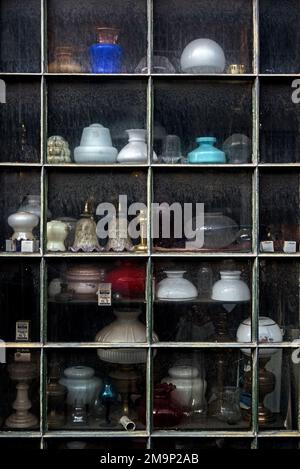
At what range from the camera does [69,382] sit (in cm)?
276

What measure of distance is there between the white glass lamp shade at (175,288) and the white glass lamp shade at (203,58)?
837 mm

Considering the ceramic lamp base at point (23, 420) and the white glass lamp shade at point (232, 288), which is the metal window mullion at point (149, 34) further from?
the ceramic lamp base at point (23, 420)

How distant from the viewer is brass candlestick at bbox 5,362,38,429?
8.93 ft

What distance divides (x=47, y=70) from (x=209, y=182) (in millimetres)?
806

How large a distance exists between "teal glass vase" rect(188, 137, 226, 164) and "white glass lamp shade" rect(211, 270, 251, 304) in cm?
46

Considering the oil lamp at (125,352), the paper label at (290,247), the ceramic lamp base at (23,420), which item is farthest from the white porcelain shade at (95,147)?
the ceramic lamp base at (23,420)

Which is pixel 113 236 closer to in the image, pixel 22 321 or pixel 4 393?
pixel 22 321

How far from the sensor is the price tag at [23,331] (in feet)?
8.95

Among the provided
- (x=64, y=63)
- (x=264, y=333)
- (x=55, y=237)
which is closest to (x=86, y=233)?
(x=55, y=237)

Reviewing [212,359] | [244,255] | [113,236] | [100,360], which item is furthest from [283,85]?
[100,360]

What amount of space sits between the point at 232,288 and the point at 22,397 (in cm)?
97

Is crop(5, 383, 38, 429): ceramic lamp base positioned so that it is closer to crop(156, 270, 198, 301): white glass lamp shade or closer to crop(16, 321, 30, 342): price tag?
crop(16, 321, 30, 342): price tag

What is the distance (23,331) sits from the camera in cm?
273

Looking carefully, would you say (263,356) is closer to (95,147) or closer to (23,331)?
(23,331)
